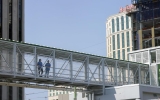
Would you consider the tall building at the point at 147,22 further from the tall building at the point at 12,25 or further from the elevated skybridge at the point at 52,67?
the elevated skybridge at the point at 52,67

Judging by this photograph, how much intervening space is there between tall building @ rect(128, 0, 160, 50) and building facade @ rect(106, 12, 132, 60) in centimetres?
A: 5298

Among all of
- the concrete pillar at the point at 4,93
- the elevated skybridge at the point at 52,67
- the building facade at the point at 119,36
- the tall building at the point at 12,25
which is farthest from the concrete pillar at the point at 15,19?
the building facade at the point at 119,36

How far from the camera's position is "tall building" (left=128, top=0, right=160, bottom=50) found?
129125 millimetres

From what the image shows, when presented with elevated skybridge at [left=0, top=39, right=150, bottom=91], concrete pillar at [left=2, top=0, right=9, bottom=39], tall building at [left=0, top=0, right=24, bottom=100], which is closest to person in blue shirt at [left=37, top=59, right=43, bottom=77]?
elevated skybridge at [left=0, top=39, right=150, bottom=91]

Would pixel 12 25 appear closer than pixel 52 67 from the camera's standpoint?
No

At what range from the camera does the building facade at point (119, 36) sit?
7470 inches

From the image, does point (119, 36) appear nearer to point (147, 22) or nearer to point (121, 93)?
point (147, 22)

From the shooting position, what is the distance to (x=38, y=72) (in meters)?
46.8

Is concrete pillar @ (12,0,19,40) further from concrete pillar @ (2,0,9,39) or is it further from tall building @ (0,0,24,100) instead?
concrete pillar @ (2,0,9,39)

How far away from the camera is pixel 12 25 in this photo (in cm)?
9962

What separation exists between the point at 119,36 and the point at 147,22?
6312 cm

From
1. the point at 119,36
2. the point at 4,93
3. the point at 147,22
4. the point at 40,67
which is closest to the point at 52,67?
the point at 40,67

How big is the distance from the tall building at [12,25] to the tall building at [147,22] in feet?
146

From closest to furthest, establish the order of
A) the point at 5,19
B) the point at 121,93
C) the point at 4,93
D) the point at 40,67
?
the point at 40,67 → the point at 121,93 → the point at 4,93 → the point at 5,19
